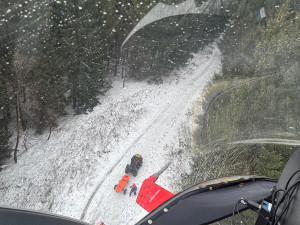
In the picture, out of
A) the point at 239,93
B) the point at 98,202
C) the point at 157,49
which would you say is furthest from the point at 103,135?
the point at 239,93

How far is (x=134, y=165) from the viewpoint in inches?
426

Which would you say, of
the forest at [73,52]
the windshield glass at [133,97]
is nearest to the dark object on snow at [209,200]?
the windshield glass at [133,97]

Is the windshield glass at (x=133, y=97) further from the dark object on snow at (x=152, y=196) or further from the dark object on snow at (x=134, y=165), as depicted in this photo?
the dark object on snow at (x=152, y=196)

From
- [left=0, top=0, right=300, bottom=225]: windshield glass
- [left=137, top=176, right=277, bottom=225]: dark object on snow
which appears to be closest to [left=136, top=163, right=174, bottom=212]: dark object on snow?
[left=137, top=176, right=277, bottom=225]: dark object on snow

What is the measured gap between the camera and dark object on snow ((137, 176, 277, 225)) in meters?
1.89

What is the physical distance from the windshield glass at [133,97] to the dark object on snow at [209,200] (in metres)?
A: 2.46

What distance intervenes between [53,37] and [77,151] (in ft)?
17.4

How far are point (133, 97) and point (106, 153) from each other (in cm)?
478

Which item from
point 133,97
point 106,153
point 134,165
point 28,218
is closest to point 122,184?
point 134,165

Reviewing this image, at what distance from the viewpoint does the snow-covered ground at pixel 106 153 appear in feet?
29.7

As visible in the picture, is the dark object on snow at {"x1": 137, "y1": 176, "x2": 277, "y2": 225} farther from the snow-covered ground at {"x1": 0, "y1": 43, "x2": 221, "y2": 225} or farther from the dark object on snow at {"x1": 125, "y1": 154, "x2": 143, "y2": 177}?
the dark object on snow at {"x1": 125, "y1": 154, "x2": 143, "y2": 177}

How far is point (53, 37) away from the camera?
38.2 ft

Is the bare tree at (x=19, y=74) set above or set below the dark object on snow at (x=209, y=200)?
below

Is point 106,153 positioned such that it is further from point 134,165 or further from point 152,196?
point 152,196
